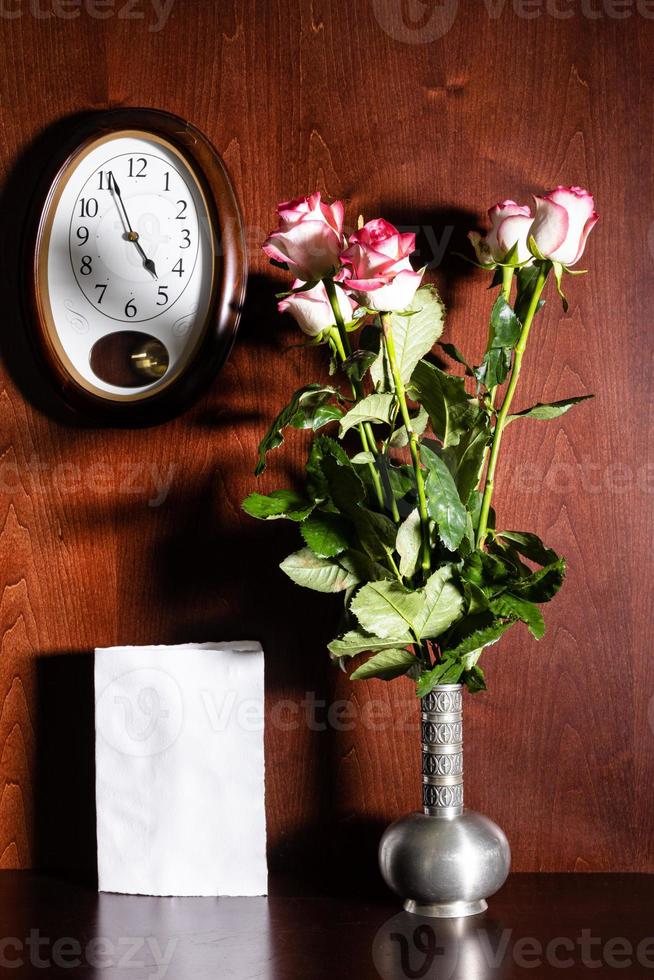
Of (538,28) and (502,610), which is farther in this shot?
(538,28)

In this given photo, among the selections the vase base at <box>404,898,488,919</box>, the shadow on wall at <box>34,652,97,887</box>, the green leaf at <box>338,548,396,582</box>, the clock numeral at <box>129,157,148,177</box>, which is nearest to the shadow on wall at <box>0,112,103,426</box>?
the clock numeral at <box>129,157,148,177</box>

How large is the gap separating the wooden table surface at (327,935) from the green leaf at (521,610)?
1.12ft

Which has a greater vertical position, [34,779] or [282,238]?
[282,238]

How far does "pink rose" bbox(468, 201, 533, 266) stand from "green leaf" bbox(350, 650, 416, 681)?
503 millimetres

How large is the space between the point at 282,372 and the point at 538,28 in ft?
1.97

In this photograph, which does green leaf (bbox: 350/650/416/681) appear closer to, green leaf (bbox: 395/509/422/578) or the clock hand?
green leaf (bbox: 395/509/422/578)

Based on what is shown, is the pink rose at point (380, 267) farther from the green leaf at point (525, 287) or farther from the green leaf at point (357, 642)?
the green leaf at point (357, 642)

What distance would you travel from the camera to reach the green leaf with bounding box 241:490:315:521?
42.6 inches

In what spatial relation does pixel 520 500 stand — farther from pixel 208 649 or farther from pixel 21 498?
pixel 21 498

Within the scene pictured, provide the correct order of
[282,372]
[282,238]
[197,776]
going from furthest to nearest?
[282,372] < [197,776] < [282,238]

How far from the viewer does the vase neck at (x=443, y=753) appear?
1.09m

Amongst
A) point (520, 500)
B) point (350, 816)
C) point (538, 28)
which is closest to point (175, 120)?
point (538, 28)

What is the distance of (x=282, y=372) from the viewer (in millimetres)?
1290

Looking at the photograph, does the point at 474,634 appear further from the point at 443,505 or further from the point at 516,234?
the point at 516,234
